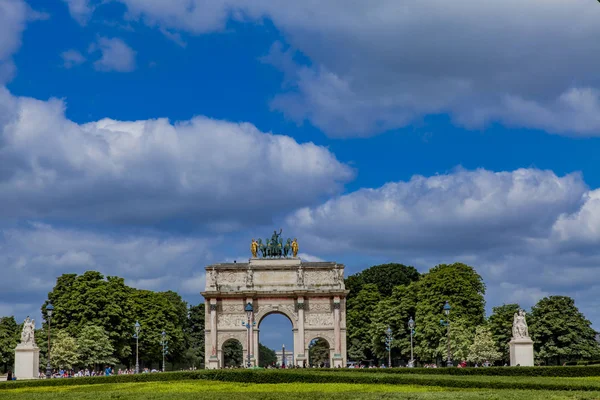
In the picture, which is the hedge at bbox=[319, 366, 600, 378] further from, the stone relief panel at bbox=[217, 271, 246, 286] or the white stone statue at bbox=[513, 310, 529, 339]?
the stone relief panel at bbox=[217, 271, 246, 286]

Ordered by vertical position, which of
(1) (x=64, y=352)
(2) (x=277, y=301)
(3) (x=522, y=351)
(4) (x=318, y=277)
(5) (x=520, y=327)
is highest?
(4) (x=318, y=277)

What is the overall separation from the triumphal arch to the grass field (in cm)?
4047

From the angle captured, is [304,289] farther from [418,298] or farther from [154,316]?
[154,316]

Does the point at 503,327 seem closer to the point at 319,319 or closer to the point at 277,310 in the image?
the point at 319,319

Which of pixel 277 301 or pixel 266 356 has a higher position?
pixel 277 301

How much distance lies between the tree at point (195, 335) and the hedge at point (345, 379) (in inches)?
2357

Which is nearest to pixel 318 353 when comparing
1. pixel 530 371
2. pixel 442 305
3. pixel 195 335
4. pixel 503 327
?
pixel 195 335

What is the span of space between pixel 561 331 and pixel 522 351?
2016 cm

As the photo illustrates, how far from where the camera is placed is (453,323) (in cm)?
7269

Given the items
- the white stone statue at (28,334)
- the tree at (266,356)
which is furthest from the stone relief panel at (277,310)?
the tree at (266,356)

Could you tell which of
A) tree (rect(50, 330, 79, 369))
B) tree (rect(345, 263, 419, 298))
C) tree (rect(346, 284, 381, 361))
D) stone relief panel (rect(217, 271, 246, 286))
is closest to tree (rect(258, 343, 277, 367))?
tree (rect(345, 263, 419, 298))

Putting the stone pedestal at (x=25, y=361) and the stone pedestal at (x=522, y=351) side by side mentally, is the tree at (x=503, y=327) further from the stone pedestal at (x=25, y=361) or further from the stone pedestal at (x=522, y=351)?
the stone pedestal at (x=25, y=361)

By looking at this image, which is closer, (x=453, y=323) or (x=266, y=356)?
(x=453, y=323)

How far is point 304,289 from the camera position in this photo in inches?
3152
